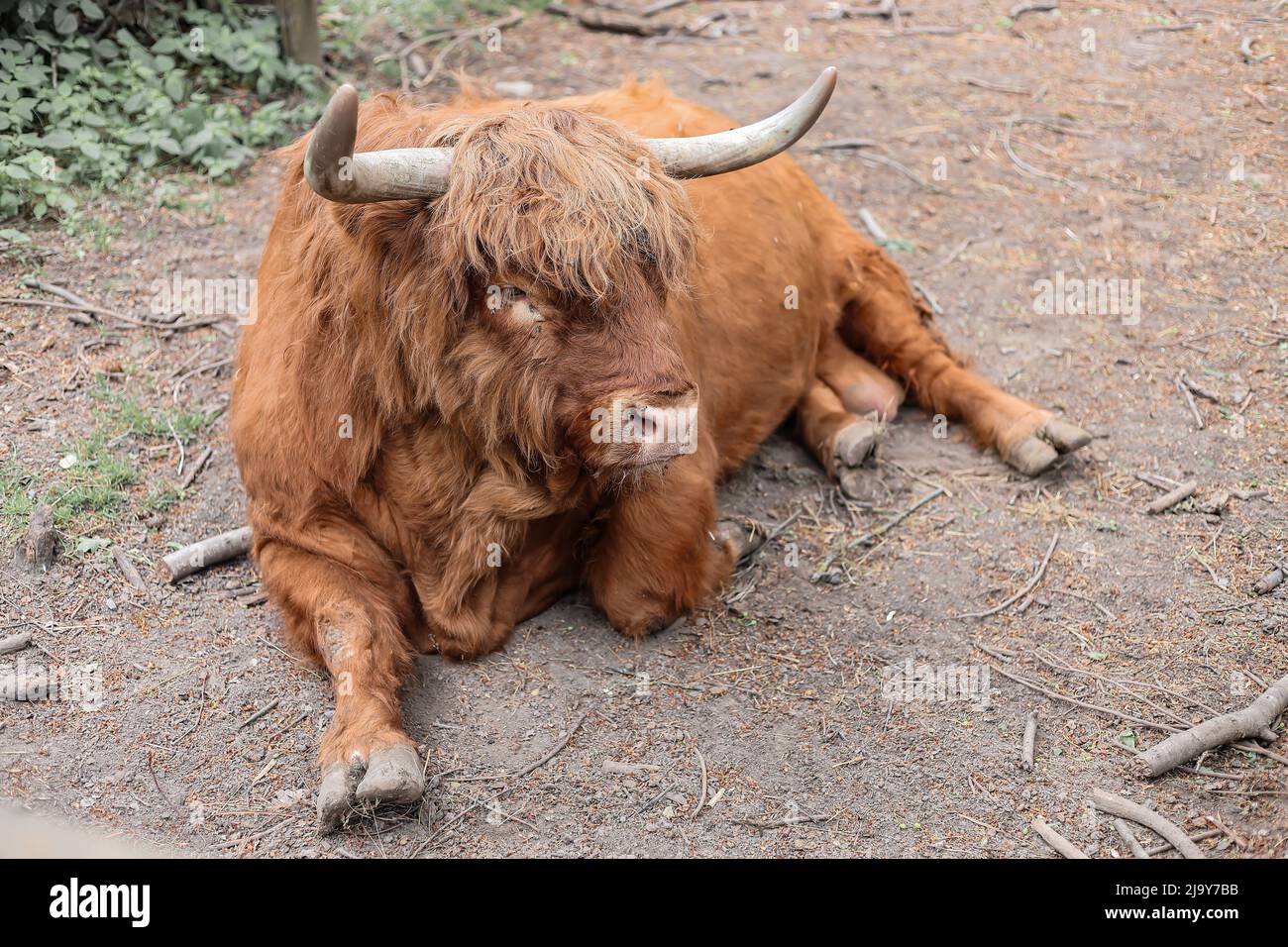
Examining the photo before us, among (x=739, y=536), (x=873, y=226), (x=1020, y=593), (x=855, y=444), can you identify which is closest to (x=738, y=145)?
(x=739, y=536)

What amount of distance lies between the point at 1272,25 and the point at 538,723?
7.53 metres

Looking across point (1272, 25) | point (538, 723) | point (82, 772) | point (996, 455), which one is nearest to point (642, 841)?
point (538, 723)

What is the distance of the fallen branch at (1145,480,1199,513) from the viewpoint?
4.87m

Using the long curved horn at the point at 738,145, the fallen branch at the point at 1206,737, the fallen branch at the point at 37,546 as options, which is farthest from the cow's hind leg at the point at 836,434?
the fallen branch at the point at 37,546

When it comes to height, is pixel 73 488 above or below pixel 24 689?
above

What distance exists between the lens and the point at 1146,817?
11.6 ft

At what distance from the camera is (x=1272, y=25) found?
8375mm

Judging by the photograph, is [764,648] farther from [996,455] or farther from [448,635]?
[996,455]

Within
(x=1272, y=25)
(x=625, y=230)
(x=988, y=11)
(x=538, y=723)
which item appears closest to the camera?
(x=625, y=230)

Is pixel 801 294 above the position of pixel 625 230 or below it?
below

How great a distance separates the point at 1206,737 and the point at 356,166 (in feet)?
9.84

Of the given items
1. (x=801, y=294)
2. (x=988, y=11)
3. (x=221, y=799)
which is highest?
(x=988, y=11)

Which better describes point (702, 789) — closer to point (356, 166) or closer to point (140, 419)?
point (356, 166)

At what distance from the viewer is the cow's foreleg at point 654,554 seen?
4.35 metres
